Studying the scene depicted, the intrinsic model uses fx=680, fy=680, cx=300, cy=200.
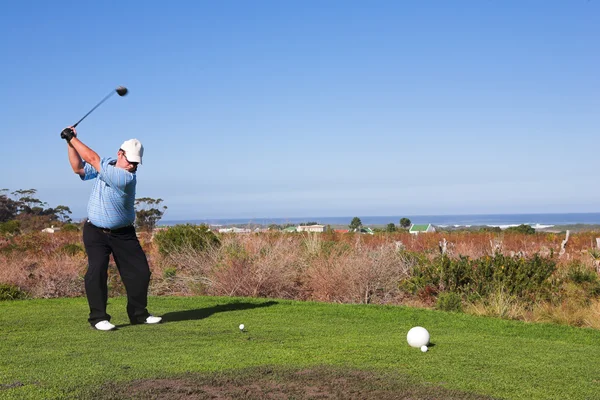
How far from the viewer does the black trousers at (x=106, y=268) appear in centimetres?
810

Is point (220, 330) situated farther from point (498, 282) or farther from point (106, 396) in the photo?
point (498, 282)

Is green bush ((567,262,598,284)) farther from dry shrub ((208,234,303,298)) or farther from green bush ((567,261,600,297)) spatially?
dry shrub ((208,234,303,298))

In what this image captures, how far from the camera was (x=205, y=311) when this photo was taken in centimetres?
991

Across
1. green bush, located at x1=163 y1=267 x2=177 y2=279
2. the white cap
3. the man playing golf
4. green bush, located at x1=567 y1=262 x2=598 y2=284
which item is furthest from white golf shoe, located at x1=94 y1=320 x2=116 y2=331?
green bush, located at x1=567 y1=262 x2=598 y2=284

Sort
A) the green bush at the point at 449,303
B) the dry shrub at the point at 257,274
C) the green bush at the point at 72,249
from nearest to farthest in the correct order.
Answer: the green bush at the point at 449,303, the dry shrub at the point at 257,274, the green bush at the point at 72,249

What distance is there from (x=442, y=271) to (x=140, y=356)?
755 cm

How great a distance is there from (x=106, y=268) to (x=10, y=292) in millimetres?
4968

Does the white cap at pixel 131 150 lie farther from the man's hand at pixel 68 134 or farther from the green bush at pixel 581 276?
the green bush at pixel 581 276

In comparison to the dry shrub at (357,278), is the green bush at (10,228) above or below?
above

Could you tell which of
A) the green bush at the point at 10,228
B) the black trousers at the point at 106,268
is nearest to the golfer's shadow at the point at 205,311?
the black trousers at the point at 106,268

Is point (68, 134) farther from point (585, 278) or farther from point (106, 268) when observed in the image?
point (585, 278)

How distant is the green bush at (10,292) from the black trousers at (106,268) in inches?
187

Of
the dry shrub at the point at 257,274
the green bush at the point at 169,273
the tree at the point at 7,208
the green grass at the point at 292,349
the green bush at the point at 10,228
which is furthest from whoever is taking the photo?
the tree at the point at 7,208

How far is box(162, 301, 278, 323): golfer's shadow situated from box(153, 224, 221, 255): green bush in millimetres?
5022
